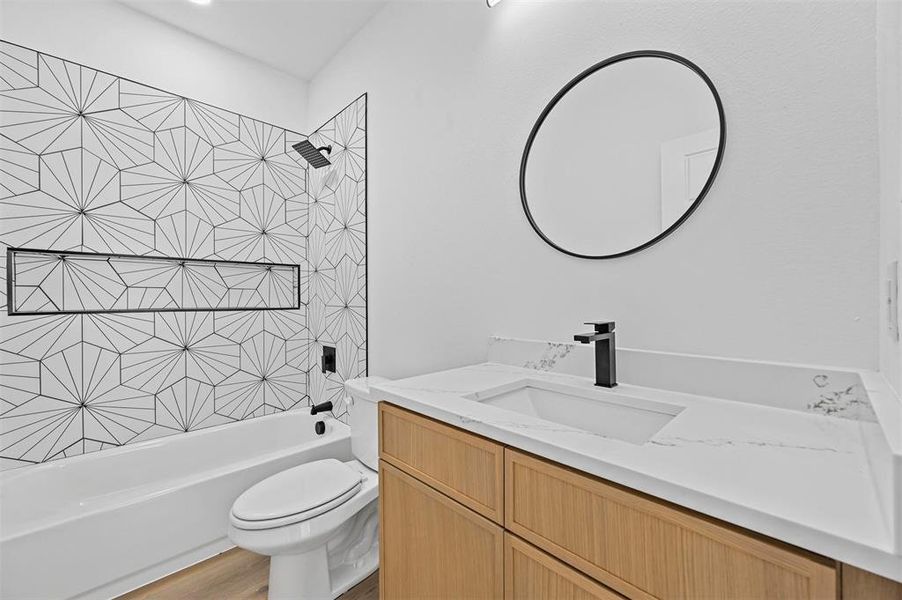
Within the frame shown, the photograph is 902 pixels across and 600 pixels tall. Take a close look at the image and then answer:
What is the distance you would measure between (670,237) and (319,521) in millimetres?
1476

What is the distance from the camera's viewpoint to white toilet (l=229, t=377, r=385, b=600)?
4.50ft

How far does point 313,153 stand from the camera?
8.09ft

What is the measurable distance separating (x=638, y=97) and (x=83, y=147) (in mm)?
2530

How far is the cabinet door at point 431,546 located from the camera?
2.72 ft

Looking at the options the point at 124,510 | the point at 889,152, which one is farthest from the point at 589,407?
the point at 124,510

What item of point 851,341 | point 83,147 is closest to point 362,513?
point 851,341

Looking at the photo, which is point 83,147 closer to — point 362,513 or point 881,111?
point 362,513

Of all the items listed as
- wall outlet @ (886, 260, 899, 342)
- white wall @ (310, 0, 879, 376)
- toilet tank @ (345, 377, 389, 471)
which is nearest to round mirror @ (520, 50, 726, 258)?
white wall @ (310, 0, 879, 376)

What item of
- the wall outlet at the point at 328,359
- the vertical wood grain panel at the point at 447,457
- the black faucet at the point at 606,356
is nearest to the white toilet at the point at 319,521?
the vertical wood grain panel at the point at 447,457

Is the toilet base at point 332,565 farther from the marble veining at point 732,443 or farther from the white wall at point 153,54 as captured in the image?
the white wall at point 153,54

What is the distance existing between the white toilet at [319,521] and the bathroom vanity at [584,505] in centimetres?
41

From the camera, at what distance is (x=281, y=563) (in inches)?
58.3

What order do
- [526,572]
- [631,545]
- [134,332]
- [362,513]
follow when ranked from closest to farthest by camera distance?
[631,545] → [526,572] → [362,513] → [134,332]

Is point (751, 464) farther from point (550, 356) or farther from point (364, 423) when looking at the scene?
point (364, 423)
